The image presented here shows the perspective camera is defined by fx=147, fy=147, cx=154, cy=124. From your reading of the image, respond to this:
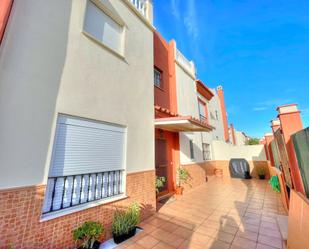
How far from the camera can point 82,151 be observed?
3.72 m

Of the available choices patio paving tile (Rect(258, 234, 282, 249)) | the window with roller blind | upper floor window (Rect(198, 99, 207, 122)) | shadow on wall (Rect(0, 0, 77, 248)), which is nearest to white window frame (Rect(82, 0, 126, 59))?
shadow on wall (Rect(0, 0, 77, 248))

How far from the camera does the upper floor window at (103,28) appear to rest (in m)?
4.58

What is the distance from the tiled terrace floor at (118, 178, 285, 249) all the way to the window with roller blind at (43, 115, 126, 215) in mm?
1555

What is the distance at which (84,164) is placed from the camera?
374 cm

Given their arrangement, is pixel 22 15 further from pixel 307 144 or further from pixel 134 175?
pixel 307 144

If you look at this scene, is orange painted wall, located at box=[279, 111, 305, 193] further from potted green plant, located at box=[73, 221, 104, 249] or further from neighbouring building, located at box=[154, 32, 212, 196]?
potted green plant, located at box=[73, 221, 104, 249]

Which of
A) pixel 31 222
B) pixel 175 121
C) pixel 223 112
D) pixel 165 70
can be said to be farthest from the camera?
pixel 223 112

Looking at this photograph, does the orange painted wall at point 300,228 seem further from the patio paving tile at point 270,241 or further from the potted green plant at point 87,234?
the potted green plant at point 87,234

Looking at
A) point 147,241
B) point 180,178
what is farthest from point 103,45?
point 180,178

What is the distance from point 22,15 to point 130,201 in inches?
212

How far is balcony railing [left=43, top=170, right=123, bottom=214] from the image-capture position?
3.17 m

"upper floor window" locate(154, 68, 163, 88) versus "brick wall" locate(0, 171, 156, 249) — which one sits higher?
"upper floor window" locate(154, 68, 163, 88)

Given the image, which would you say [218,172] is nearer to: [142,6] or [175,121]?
[175,121]

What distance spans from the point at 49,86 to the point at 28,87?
38cm
